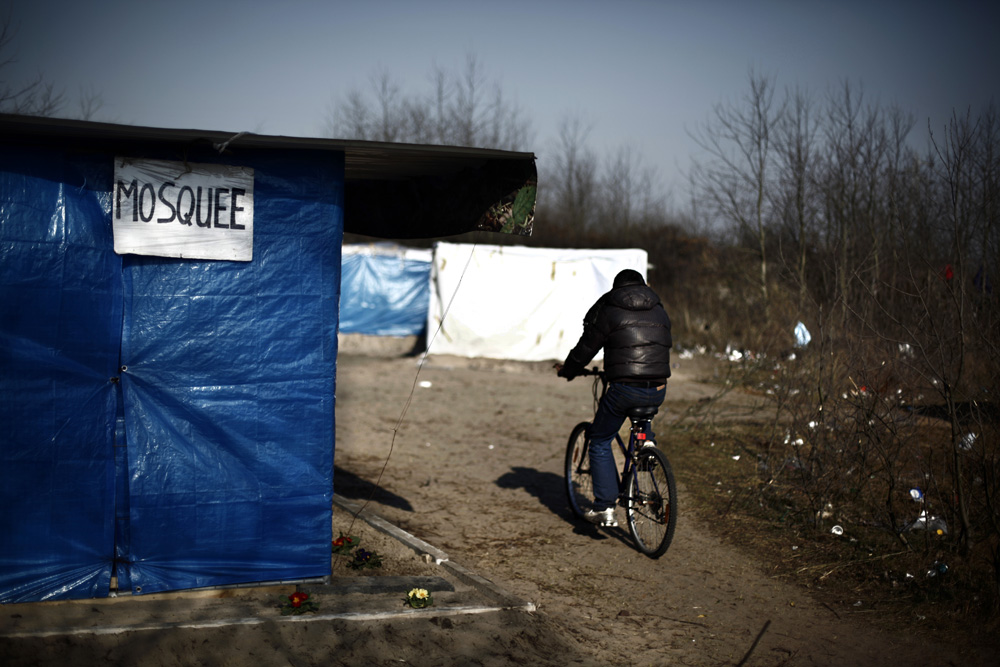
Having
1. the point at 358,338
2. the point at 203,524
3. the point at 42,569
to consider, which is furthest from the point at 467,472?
the point at 358,338

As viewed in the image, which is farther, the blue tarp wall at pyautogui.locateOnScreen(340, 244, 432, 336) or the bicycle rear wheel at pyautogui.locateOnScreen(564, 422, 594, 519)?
the blue tarp wall at pyautogui.locateOnScreen(340, 244, 432, 336)

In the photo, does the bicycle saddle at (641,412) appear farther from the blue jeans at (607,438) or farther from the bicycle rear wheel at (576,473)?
the bicycle rear wheel at (576,473)

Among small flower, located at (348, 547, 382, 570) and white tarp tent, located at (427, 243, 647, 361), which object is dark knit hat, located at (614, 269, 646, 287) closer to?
small flower, located at (348, 547, 382, 570)

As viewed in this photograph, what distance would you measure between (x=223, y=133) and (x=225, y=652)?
2.58 metres

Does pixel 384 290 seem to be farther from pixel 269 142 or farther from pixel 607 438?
pixel 269 142

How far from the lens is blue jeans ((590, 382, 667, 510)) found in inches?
211

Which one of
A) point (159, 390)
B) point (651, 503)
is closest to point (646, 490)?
point (651, 503)

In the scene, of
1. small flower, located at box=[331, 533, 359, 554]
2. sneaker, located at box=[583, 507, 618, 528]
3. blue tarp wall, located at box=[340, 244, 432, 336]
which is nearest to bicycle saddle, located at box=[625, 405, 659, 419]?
sneaker, located at box=[583, 507, 618, 528]

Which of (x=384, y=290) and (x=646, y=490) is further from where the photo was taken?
(x=384, y=290)

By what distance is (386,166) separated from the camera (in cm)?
497

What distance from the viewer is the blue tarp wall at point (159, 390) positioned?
3.94 metres

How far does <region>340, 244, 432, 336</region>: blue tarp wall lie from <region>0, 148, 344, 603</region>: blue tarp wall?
50.4ft

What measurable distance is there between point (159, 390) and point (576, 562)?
297 centimetres

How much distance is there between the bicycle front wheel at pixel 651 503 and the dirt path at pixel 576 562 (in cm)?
17
